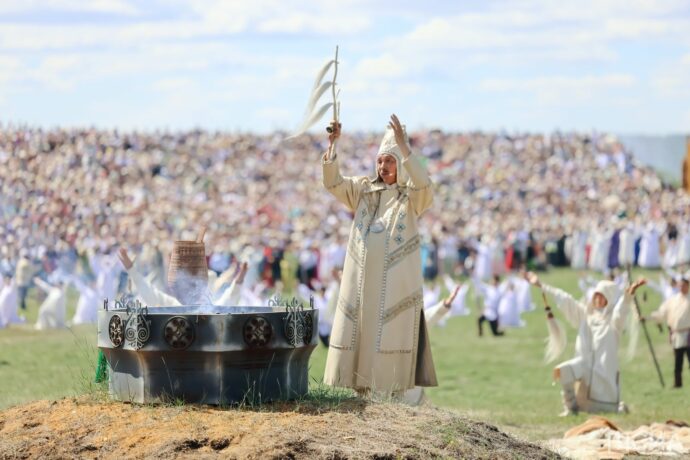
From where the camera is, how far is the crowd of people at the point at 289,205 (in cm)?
3875

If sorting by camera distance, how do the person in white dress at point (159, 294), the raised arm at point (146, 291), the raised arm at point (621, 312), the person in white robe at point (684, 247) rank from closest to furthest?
1. the person in white dress at point (159, 294)
2. the raised arm at point (146, 291)
3. the raised arm at point (621, 312)
4. the person in white robe at point (684, 247)

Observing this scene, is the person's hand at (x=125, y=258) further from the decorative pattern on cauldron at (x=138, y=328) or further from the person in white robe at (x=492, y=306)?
the person in white robe at (x=492, y=306)

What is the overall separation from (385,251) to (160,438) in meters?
2.77

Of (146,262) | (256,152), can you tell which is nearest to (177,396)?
(146,262)

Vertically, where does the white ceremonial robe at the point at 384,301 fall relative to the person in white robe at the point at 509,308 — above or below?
above

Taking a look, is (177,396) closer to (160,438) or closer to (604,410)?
(160,438)

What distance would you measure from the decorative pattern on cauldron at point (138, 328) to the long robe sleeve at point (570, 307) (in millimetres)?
7151

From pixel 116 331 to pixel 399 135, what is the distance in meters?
2.38

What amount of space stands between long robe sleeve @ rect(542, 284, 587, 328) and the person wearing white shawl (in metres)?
4.99

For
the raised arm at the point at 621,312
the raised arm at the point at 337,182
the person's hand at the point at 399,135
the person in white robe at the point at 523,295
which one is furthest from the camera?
the person in white robe at the point at 523,295

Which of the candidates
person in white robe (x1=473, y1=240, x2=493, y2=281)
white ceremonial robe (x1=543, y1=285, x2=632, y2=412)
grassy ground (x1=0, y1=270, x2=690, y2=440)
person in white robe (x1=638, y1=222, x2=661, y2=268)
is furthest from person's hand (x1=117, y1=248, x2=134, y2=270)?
person in white robe (x1=638, y1=222, x2=661, y2=268)

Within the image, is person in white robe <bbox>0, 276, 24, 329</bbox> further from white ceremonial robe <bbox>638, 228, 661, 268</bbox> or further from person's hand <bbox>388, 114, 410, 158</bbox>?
white ceremonial robe <bbox>638, 228, 661, 268</bbox>

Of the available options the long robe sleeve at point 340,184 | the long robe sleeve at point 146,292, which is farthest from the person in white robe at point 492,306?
the long robe sleeve at point 340,184

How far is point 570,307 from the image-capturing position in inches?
575
